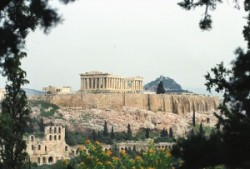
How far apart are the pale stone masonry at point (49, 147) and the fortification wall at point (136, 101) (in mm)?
33697

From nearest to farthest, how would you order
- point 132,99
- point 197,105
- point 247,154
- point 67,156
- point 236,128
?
point 247,154 → point 236,128 → point 67,156 → point 132,99 → point 197,105

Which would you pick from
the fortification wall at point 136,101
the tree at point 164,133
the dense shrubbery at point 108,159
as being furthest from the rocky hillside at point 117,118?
the dense shrubbery at point 108,159

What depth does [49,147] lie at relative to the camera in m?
86.6

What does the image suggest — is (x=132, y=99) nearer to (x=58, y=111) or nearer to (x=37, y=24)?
(x=58, y=111)

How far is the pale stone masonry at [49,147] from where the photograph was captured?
84375 millimetres

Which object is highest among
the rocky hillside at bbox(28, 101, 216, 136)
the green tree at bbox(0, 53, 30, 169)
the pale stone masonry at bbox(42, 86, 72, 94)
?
the pale stone masonry at bbox(42, 86, 72, 94)

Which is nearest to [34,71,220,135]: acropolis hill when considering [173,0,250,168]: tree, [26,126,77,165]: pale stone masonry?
[26,126,77,165]: pale stone masonry

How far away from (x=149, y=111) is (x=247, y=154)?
114m

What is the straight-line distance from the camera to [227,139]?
36.7 ft

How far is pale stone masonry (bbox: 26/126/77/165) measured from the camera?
8438cm

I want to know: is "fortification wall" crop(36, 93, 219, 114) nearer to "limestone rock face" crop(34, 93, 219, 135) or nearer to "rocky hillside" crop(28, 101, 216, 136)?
"limestone rock face" crop(34, 93, 219, 135)

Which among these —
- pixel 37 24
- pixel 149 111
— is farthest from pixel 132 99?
pixel 37 24

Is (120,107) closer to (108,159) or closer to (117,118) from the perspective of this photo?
(117,118)

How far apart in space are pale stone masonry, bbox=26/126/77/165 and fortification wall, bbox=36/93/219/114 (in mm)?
33697
